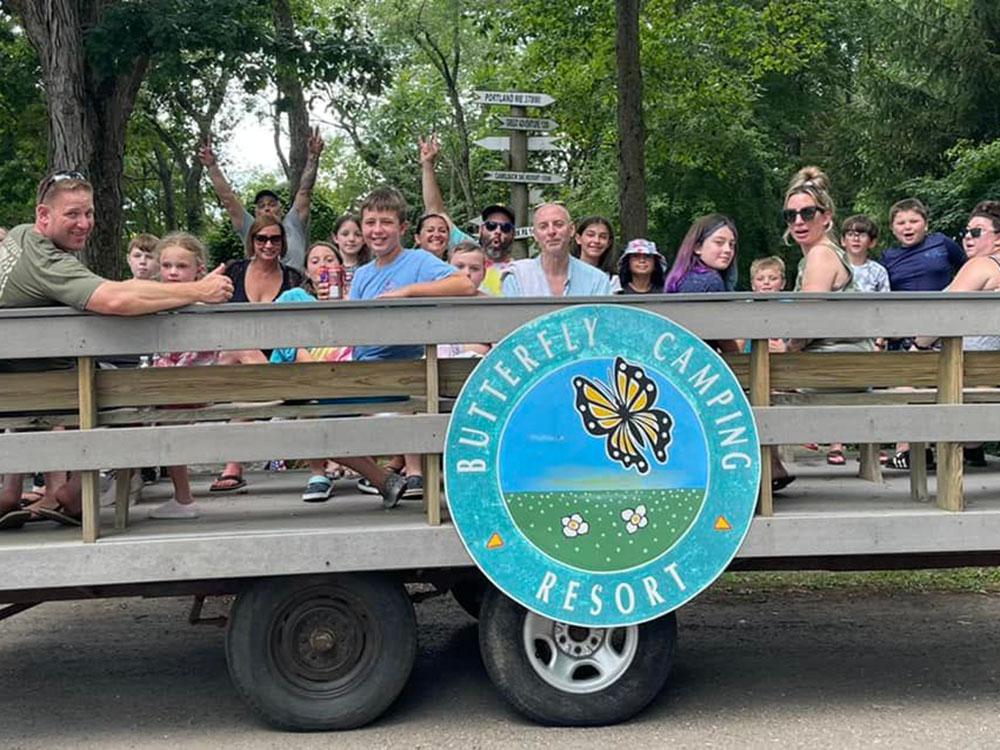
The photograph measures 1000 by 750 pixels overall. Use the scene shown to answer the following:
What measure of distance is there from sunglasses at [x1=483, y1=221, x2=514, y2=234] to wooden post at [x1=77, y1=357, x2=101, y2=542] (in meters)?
3.27

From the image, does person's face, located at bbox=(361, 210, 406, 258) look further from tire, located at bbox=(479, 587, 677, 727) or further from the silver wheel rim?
the silver wheel rim

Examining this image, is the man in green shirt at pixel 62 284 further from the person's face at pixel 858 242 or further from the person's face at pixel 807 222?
the person's face at pixel 858 242

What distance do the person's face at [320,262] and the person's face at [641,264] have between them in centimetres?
169

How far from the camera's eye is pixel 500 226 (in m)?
7.21

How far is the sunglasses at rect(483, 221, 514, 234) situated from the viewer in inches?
283

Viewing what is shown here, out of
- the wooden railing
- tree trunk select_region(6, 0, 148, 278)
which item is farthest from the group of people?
tree trunk select_region(6, 0, 148, 278)

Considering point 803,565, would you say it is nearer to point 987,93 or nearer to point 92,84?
point 92,84

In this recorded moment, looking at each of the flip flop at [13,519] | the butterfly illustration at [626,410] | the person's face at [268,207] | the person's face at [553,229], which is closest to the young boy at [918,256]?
the person's face at [553,229]

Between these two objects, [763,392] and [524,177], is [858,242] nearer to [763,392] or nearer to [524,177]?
[763,392]

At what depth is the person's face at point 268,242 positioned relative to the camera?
645cm

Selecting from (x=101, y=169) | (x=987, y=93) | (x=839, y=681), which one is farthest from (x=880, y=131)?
(x=839, y=681)

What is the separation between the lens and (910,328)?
4590 mm

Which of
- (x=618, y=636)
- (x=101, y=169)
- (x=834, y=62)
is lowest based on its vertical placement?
(x=618, y=636)

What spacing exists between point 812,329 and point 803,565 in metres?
0.98
